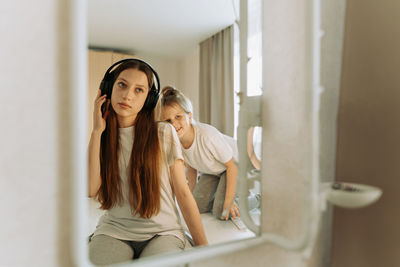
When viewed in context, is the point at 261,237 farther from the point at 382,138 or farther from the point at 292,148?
the point at 382,138

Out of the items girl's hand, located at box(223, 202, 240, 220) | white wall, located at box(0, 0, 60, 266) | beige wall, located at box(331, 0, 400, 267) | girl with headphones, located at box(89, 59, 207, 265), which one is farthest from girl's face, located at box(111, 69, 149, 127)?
beige wall, located at box(331, 0, 400, 267)

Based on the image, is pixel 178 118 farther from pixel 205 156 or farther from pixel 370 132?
pixel 370 132

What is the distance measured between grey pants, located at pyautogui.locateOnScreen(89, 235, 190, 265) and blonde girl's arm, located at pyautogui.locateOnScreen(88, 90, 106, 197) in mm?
96

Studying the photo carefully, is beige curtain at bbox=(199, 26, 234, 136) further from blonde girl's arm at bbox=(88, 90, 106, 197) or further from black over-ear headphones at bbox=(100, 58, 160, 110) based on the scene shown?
blonde girl's arm at bbox=(88, 90, 106, 197)

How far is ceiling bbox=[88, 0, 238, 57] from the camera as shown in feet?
1.68

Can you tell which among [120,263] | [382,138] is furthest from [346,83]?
[120,263]

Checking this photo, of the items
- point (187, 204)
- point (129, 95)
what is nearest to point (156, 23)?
point (129, 95)

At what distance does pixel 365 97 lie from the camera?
84cm

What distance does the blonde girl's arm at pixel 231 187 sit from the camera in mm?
669

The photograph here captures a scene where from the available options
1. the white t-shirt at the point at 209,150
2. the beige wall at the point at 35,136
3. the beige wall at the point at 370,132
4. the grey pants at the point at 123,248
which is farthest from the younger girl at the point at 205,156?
the beige wall at the point at 370,132

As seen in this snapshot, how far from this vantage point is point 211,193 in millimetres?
634

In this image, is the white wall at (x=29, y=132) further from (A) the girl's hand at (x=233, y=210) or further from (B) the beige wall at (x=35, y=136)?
(A) the girl's hand at (x=233, y=210)

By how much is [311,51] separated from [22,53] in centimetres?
58

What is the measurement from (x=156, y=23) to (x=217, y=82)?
0.19 meters
